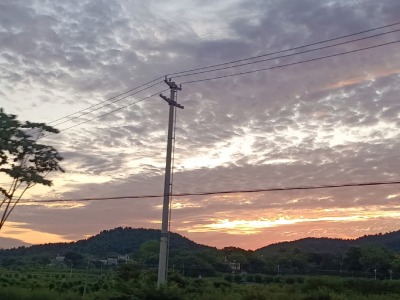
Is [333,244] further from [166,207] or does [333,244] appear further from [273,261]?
[166,207]

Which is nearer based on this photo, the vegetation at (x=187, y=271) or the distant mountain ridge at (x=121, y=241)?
the vegetation at (x=187, y=271)

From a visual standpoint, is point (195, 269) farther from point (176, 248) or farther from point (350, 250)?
point (350, 250)

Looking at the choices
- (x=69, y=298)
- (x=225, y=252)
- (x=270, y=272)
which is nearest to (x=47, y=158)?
(x=69, y=298)

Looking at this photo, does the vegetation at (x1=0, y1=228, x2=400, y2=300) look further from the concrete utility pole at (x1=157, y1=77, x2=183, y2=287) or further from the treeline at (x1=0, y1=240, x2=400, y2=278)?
the concrete utility pole at (x1=157, y1=77, x2=183, y2=287)

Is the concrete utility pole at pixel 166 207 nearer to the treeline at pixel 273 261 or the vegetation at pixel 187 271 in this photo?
the vegetation at pixel 187 271

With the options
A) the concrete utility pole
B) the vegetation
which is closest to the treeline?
the vegetation

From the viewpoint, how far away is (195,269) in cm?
10456

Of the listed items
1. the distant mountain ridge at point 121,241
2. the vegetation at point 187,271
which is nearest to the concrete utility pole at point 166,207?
the vegetation at point 187,271

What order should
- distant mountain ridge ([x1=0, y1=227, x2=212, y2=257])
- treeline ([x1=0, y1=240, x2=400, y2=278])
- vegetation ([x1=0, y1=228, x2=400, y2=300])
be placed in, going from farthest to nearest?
distant mountain ridge ([x1=0, y1=227, x2=212, y2=257]) < treeline ([x1=0, y1=240, x2=400, y2=278]) < vegetation ([x1=0, y1=228, x2=400, y2=300])

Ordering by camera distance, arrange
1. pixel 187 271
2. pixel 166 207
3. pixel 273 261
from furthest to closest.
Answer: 1. pixel 273 261
2. pixel 187 271
3. pixel 166 207

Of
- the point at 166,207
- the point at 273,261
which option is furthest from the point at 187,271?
the point at 166,207

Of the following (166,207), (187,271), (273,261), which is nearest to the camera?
(166,207)

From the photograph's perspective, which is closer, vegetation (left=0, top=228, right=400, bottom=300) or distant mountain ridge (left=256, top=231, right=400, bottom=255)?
vegetation (left=0, top=228, right=400, bottom=300)

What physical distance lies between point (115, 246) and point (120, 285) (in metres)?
126
